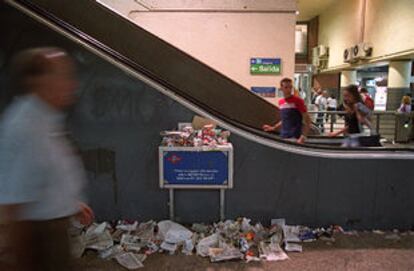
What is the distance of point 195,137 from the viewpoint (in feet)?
10.6

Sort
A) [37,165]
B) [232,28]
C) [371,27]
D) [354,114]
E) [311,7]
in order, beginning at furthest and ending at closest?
[311,7] < [371,27] < [232,28] < [354,114] < [37,165]

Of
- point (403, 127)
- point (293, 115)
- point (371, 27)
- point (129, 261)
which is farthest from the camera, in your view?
point (371, 27)

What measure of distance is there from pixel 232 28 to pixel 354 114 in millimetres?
4047

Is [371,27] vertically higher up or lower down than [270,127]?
higher up

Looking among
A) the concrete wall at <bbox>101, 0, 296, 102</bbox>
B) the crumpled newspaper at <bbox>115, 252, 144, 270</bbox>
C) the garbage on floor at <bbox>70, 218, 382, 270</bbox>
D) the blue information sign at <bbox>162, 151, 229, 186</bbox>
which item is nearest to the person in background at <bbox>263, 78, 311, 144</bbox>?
the garbage on floor at <bbox>70, 218, 382, 270</bbox>

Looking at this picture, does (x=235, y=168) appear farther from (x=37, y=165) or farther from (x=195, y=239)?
(x=37, y=165)

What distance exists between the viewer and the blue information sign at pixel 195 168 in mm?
3174

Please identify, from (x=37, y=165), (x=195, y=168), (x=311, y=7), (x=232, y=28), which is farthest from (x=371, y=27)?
(x=37, y=165)

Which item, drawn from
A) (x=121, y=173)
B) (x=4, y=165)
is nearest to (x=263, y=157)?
(x=121, y=173)

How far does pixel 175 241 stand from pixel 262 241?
799 mm

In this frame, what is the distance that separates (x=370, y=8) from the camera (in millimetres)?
11984

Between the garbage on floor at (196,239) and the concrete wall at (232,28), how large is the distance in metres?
4.42

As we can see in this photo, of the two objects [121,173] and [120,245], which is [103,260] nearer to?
[120,245]

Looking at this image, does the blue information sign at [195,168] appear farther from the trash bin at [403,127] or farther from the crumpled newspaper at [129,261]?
Result: the trash bin at [403,127]
